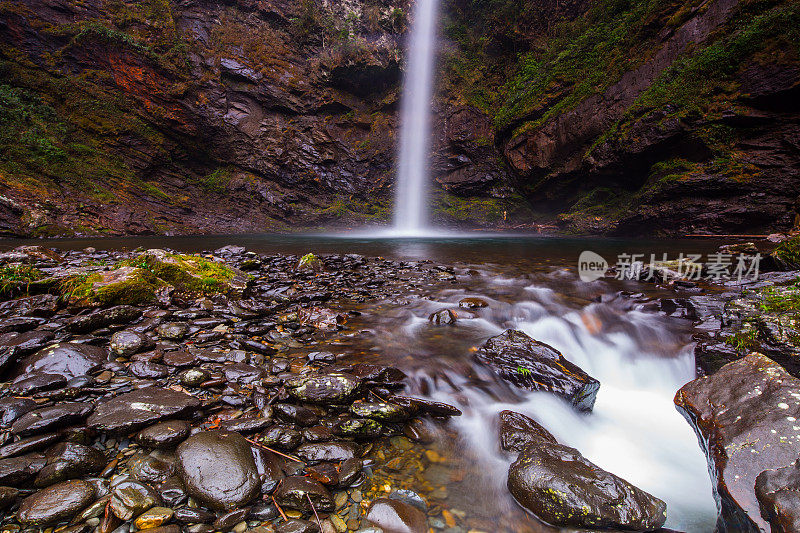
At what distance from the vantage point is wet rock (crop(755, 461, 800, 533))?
1228 mm

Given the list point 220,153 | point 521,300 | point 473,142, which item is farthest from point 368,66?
point 521,300

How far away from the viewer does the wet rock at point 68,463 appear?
58.0 inches

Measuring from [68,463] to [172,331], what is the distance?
1.83m

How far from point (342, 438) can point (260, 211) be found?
858 inches

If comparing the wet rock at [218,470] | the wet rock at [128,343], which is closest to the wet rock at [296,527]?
the wet rock at [218,470]

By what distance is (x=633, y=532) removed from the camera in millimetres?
1583

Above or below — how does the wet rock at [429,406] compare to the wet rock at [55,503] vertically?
below

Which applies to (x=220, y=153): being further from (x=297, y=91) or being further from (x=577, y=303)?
(x=577, y=303)

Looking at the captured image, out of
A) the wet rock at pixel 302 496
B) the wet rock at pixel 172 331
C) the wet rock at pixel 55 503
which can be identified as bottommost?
the wet rock at pixel 302 496

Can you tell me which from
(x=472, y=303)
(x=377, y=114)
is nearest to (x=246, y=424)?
(x=472, y=303)

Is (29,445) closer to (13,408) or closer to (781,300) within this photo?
(13,408)

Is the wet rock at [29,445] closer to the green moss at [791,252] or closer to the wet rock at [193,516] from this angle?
the wet rock at [193,516]

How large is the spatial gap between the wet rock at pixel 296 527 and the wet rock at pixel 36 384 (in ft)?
6.65

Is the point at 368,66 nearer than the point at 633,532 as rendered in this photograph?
No
